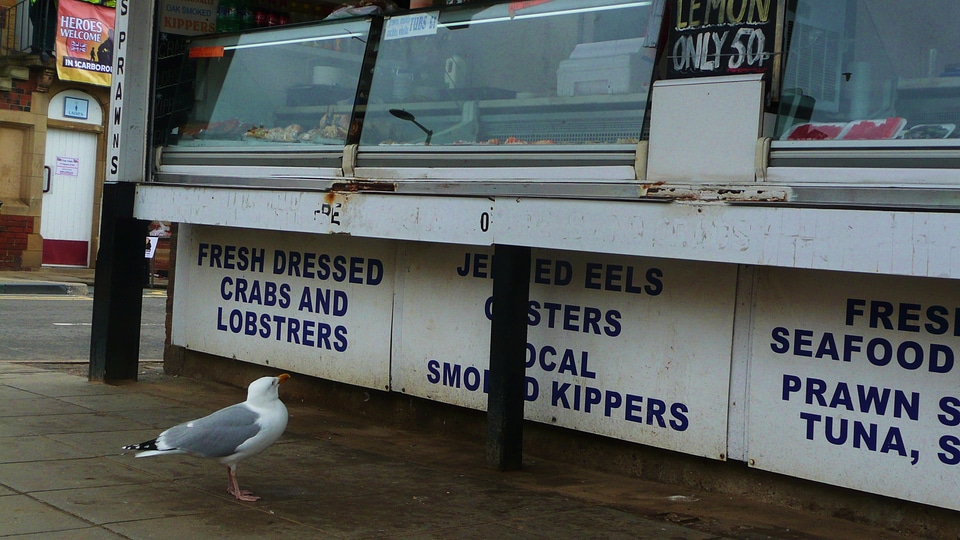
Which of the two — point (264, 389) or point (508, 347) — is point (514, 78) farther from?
point (264, 389)

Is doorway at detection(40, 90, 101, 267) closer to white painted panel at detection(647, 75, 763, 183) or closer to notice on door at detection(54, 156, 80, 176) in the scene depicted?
notice on door at detection(54, 156, 80, 176)

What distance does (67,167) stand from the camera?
2512 centimetres

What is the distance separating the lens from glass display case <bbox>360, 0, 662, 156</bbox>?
6.73 metres

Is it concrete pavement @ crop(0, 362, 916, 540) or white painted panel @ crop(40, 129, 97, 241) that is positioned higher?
white painted panel @ crop(40, 129, 97, 241)

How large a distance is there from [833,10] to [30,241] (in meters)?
21.8

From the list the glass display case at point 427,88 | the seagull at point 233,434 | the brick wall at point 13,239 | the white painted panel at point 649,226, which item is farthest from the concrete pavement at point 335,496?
the brick wall at point 13,239

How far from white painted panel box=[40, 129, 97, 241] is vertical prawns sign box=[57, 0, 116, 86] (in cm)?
134

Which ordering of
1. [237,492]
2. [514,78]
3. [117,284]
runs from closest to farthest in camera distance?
[237,492]
[514,78]
[117,284]

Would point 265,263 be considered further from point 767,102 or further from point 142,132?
point 767,102

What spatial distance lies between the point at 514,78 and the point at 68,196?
20.2m

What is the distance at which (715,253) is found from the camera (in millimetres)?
5715

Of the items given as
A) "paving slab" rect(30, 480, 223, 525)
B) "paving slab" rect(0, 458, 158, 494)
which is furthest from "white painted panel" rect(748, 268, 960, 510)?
"paving slab" rect(0, 458, 158, 494)

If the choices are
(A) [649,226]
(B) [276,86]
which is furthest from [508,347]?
(B) [276,86]

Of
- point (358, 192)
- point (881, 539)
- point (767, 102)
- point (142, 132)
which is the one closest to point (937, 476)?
point (881, 539)
